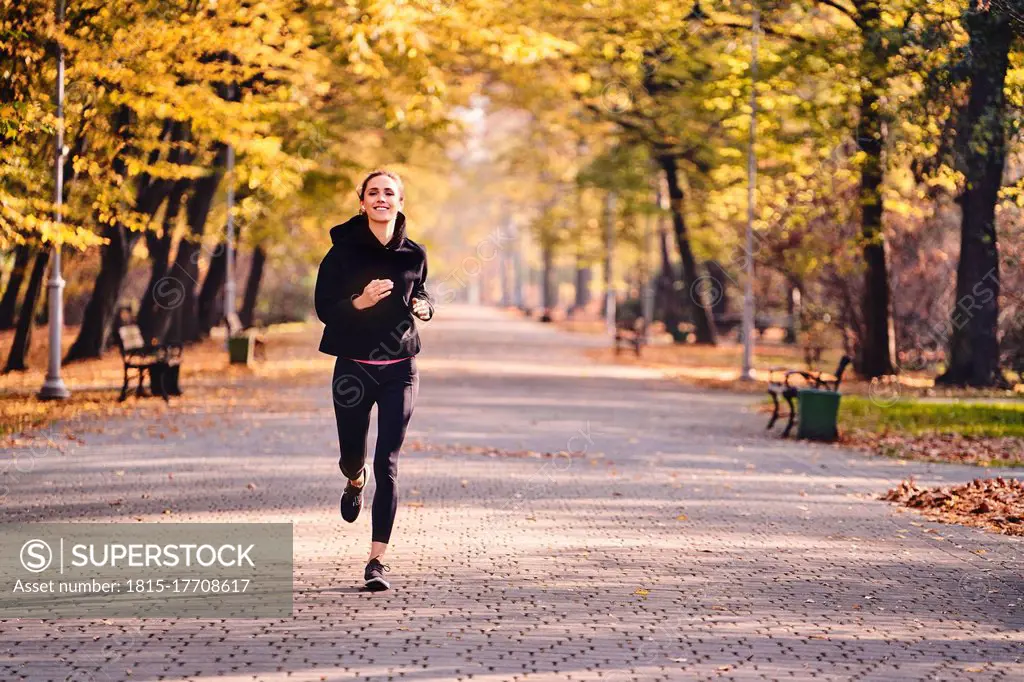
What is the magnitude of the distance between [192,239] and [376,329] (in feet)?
68.8

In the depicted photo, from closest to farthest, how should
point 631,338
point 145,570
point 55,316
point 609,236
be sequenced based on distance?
1. point 145,570
2. point 55,316
3. point 631,338
4. point 609,236

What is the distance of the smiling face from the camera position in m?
7.38

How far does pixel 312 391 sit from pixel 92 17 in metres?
8.09

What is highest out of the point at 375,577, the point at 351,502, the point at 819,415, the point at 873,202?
the point at 873,202

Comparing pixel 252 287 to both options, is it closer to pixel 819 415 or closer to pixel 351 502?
pixel 819 415

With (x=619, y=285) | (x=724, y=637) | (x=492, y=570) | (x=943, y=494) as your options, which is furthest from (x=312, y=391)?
(x=619, y=285)

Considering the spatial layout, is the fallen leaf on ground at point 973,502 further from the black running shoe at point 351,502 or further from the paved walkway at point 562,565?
the black running shoe at point 351,502

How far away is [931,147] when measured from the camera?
22734 mm

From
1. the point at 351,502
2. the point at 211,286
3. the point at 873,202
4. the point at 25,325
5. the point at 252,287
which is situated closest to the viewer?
the point at 351,502

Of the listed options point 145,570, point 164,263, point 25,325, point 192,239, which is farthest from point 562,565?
point 164,263

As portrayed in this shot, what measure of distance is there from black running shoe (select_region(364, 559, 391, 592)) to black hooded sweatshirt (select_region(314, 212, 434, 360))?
42.8 inches

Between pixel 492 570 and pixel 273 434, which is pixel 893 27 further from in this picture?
pixel 492 570

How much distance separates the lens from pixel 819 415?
698 inches

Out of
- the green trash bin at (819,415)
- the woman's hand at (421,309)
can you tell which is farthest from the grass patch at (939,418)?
the woman's hand at (421,309)
